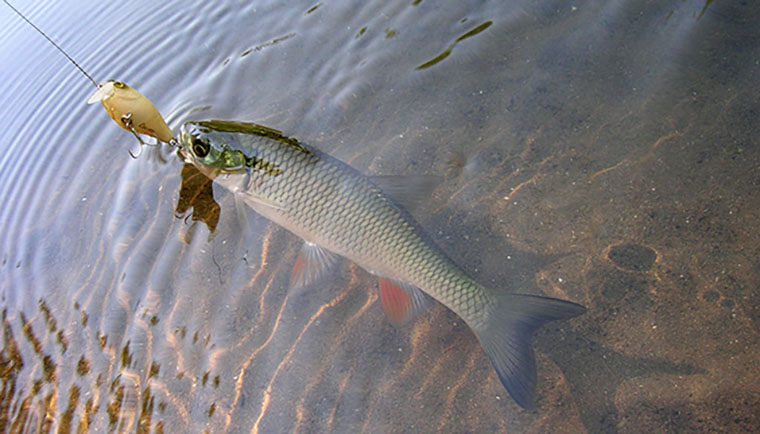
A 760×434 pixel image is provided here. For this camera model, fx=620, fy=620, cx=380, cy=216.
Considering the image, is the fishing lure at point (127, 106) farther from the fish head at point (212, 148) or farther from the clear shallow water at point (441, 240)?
the clear shallow water at point (441, 240)

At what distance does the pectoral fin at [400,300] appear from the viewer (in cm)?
363

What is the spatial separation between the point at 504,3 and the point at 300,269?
3378 mm

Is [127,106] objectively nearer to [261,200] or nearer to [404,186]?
[261,200]

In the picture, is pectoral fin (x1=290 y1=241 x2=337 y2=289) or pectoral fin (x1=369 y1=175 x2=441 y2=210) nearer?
pectoral fin (x1=369 y1=175 x2=441 y2=210)

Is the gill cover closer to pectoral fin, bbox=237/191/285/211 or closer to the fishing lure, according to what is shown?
the fishing lure

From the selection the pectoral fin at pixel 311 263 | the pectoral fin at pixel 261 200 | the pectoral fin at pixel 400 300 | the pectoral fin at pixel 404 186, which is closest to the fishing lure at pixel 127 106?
the pectoral fin at pixel 261 200

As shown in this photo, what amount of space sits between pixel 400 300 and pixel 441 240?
706 mm

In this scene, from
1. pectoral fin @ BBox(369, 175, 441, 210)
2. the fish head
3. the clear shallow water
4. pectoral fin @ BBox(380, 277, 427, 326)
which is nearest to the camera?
the clear shallow water

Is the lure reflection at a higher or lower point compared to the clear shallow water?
higher

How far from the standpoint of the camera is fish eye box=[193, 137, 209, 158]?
4.17 m

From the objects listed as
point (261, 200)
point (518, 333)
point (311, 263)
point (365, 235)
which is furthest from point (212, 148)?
point (518, 333)

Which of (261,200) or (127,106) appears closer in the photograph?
(261,200)

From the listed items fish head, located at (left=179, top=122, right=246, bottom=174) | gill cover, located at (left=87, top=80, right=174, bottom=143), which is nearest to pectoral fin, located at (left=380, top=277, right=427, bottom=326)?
fish head, located at (left=179, top=122, right=246, bottom=174)

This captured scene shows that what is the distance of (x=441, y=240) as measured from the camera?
4203mm
